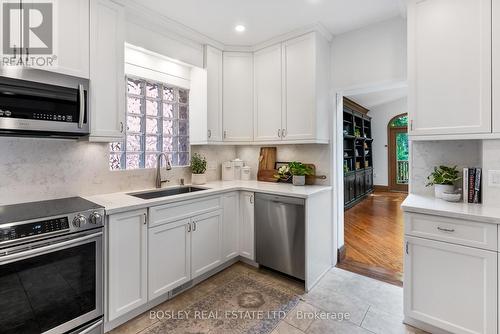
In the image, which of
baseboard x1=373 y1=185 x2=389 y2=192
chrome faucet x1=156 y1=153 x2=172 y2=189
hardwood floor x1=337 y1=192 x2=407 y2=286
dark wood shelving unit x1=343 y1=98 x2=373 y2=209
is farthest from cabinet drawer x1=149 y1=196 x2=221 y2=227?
baseboard x1=373 y1=185 x2=389 y2=192

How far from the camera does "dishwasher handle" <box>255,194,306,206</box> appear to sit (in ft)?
7.88

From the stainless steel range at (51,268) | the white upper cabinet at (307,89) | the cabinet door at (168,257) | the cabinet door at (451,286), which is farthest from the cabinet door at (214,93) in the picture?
the cabinet door at (451,286)

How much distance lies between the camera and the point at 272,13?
2436 mm

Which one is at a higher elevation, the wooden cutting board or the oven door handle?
the wooden cutting board

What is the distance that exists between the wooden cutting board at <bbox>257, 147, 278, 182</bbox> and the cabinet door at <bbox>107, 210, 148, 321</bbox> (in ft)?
5.60

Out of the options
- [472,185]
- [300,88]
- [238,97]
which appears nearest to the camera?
[472,185]

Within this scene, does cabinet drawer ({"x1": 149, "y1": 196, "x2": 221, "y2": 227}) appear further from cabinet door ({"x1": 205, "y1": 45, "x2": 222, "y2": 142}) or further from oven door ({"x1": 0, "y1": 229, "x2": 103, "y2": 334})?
cabinet door ({"x1": 205, "y1": 45, "x2": 222, "y2": 142})

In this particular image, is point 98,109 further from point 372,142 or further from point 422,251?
point 372,142

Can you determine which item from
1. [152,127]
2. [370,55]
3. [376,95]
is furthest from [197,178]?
[376,95]

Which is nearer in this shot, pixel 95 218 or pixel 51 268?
pixel 51 268

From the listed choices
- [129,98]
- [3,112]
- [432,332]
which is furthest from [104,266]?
[432,332]

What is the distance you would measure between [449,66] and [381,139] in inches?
269

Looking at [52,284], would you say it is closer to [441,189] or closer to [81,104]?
[81,104]

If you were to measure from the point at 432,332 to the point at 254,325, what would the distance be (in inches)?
52.0
